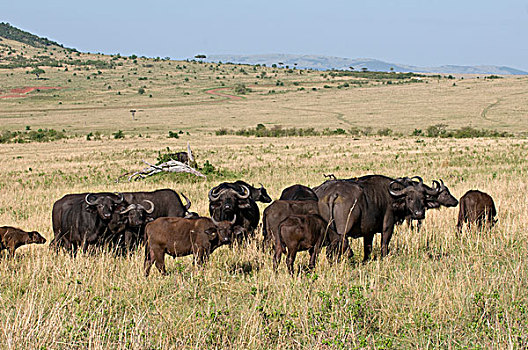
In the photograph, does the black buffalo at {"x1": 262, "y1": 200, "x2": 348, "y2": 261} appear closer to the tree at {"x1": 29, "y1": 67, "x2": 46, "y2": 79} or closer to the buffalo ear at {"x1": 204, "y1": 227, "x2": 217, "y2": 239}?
the buffalo ear at {"x1": 204, "y1": 227, "x2": 217, "y2": 239}

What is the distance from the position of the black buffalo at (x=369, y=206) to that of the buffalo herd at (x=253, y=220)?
0.05 ft

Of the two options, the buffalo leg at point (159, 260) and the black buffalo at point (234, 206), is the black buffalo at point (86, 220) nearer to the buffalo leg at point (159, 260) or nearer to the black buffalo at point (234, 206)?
the black buffalo at point (234, 206)

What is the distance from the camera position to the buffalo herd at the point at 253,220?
7738 millimetres

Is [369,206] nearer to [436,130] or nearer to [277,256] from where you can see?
→ [277,256]

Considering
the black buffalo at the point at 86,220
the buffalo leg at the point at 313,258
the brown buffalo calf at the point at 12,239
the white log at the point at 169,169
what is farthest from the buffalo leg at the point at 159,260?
the white log at the point at 169,169

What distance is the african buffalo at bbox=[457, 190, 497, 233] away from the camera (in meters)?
10.1

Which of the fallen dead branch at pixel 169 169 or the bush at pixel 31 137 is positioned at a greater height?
the fallen dead branch at pixel 169 169

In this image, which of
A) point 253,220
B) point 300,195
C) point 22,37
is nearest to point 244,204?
point 253,220

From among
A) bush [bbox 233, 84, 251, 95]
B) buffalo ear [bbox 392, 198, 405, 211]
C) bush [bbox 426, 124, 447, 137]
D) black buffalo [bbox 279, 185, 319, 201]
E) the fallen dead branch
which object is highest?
buffalo ear [bbox 392, 198, 405, 211]

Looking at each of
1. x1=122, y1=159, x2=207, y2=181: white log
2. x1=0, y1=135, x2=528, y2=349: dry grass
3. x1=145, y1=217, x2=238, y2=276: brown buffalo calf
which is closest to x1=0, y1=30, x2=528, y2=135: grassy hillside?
x1=122, y1=159, x2=207, y2=181: white log

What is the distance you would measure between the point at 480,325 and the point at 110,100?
97350 millimetres

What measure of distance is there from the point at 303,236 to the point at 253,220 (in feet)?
A: 10.2

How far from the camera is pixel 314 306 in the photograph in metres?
5.92

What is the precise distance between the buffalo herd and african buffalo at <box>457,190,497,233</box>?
0.7 inches
